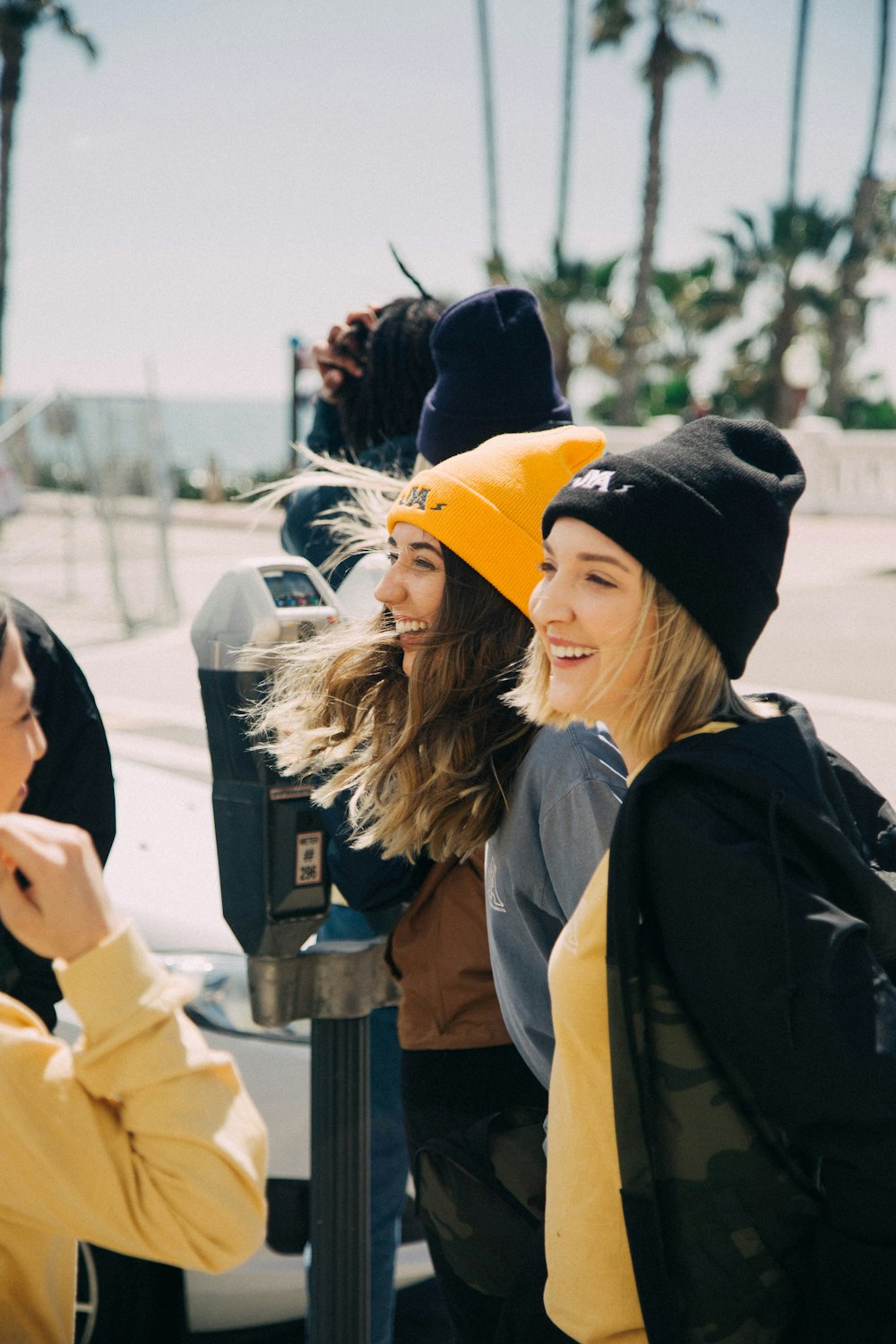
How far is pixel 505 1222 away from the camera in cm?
186

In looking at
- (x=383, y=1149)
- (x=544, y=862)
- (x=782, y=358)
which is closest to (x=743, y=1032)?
(x=544, y=862)

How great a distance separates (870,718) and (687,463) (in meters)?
4.69

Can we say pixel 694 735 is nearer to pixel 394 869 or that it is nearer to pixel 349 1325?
pixel 394 869

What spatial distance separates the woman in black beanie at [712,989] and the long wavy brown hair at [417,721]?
43cm

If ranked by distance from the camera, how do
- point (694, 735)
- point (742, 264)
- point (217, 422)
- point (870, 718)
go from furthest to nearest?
point (217, 422) < point (742, 264) < point (870, 718) < point (694, 735)

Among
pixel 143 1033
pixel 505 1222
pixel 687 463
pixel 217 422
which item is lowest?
pixel 217 422

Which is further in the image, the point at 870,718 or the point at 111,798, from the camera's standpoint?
the point at 870,718

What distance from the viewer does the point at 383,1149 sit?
2748mm

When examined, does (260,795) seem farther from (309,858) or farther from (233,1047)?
(233,1047)

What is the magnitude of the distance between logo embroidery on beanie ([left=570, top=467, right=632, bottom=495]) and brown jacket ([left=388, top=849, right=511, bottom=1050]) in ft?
2.31

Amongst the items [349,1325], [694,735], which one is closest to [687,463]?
[694,735]

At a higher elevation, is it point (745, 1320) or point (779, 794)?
point (779, 794)

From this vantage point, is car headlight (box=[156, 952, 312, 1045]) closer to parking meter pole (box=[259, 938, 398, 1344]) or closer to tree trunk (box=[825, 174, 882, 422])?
parking meter pole (box=[259, 938, 398, 1344])

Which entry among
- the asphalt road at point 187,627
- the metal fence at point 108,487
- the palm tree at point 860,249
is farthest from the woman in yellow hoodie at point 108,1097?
the palm tree at point 860,249
